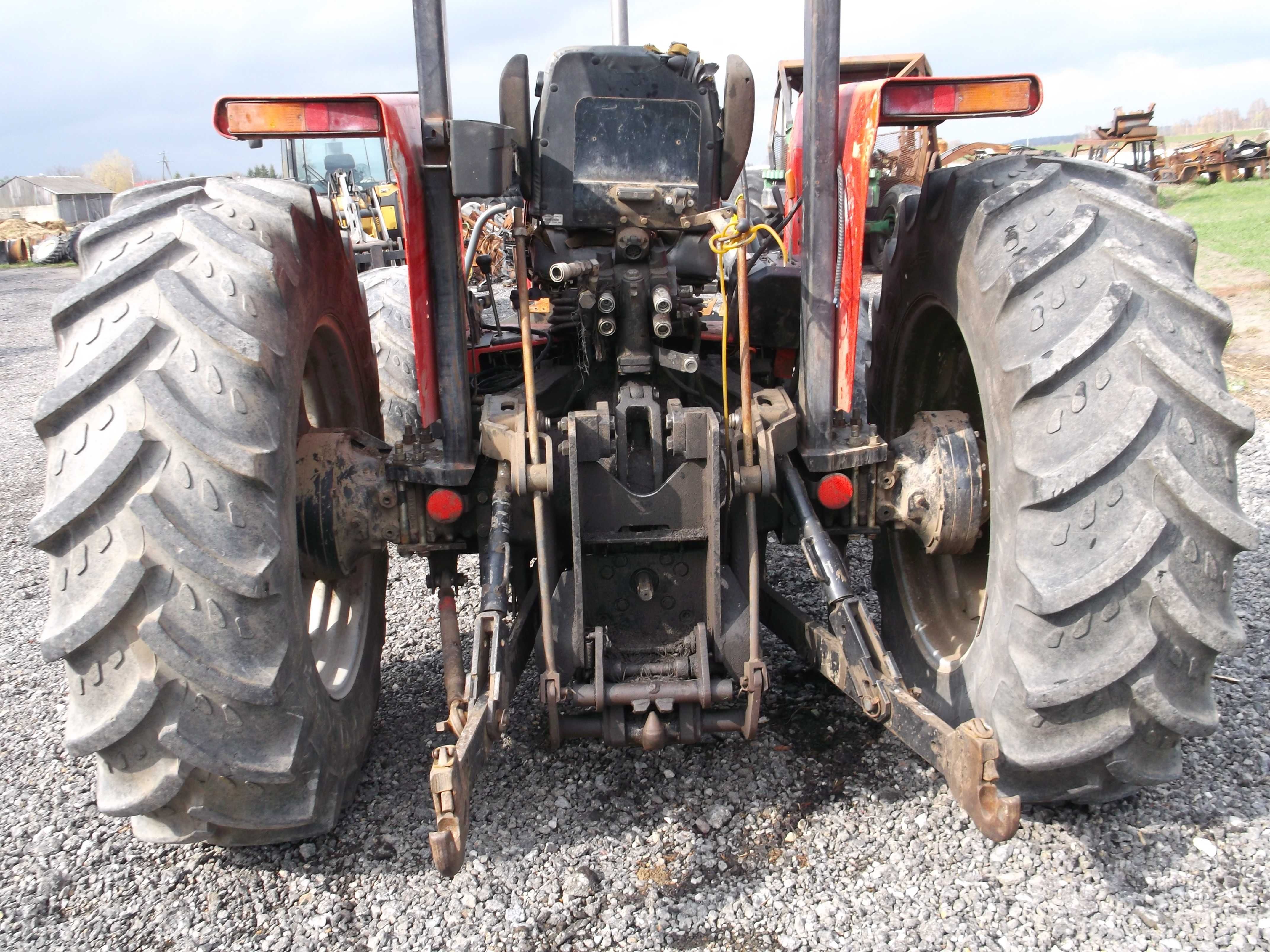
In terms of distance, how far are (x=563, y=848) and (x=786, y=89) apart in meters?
6.37

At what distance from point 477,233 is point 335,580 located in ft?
4.60

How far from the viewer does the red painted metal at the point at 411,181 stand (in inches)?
105

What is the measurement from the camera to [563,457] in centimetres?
283

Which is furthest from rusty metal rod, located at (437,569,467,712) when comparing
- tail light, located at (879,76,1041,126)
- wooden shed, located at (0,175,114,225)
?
wooden shed, located at (0,175,114,225)

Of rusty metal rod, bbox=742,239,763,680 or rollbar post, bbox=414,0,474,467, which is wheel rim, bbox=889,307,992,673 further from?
rollbar post, bbox=414,0,474,467

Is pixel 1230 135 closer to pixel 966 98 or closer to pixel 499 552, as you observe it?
pixel 966 98

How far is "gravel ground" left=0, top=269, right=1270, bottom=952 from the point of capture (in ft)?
7.88

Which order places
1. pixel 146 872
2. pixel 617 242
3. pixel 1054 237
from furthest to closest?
pixel 617 242
pixel 146 872
pixel 1054 237

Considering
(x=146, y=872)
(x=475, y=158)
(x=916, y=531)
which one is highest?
(x=475, y=158)

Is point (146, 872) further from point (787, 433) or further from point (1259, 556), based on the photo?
point (1259, 556)

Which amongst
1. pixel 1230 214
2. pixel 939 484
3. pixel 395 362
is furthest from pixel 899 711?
pixel 1230 214

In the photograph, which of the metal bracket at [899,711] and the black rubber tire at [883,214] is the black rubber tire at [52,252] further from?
the metal bracket at [899,711]

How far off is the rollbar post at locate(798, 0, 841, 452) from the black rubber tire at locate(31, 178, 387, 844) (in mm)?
1512

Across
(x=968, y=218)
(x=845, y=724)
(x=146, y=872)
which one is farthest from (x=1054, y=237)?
(x=146, y=872)
